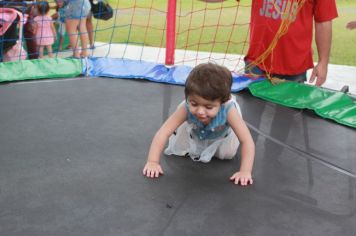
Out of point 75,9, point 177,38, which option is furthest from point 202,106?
point 177,38

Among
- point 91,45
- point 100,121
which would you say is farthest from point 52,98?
point 91,45

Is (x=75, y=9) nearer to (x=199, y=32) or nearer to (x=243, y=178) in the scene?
(x=199, y=32)

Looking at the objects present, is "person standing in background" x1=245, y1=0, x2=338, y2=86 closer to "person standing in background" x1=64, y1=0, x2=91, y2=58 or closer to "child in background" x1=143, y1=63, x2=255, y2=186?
"child in background" x1=143, y1=63, x2=255, y2=186

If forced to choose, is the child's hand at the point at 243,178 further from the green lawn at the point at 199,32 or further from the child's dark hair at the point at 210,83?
the green lawn at the point at 199,32

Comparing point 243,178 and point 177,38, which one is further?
point 177,38

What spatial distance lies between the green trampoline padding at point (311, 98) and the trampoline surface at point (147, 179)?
53mm

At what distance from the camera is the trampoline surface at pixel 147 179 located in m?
1.34

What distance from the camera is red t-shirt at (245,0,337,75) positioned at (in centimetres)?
223

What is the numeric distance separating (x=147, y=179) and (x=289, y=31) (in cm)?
119

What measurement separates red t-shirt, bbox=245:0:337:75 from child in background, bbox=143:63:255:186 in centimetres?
83

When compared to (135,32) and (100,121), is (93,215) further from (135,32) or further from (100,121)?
(135,32)

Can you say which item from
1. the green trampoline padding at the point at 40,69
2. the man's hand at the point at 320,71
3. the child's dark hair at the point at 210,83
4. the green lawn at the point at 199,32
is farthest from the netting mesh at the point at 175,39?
the child's dark hair at the point at 210,83

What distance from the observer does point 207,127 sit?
1.65m

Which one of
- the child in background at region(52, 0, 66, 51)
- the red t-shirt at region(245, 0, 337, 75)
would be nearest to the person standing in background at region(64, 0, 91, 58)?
the child in background at region(52, 0, 66, 51)
